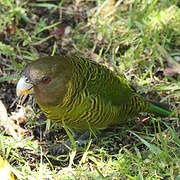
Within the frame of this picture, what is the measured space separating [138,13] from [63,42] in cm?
88

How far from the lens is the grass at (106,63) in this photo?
4625mm

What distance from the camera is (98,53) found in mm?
6086

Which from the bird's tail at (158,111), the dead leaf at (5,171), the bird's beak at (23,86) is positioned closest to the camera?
the dead leaf at (5,171)

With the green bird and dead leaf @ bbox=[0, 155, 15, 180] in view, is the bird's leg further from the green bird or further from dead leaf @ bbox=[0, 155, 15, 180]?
dead leaf @ bbox=[0, 155, 15, 180]

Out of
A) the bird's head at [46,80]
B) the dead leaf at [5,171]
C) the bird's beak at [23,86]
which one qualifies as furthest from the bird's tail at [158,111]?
the dead leaf at [5,171]

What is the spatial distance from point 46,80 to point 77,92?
319mm

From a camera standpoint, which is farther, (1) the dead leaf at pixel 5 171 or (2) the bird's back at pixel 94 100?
(2) the bird's back at pixel 94 100

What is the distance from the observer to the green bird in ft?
14.7

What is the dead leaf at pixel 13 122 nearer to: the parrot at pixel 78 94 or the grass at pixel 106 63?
the grass at pixel 106 63

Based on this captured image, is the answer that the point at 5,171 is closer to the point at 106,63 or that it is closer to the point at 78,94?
the point at 78,94

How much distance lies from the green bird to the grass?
0.86ft

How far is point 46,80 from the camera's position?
450cm

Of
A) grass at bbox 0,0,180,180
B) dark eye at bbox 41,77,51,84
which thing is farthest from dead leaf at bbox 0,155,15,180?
dark eye at bbox 41,77,51,84

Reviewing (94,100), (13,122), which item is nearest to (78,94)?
(94,100)
